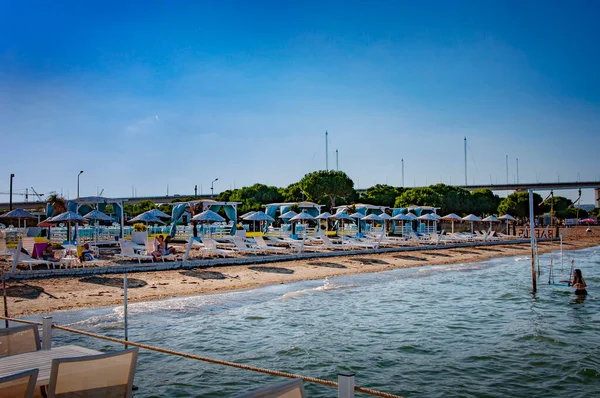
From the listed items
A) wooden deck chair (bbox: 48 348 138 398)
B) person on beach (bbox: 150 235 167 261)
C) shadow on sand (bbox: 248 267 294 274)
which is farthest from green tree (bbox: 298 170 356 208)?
wooden deck chair (bbox: 48 348 138 398)

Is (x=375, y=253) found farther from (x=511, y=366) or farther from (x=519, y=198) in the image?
(x=519, y=198)

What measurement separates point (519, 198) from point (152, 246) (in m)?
65.1

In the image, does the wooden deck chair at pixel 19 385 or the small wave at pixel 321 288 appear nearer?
the wooden deck chair at pixel 19 385

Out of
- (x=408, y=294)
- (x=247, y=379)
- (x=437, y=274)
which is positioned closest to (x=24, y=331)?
(x=247, y=379)

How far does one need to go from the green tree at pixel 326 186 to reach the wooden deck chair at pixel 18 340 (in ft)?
181

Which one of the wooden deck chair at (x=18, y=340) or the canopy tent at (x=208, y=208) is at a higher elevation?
the canopy tent at (x=208, y=208)

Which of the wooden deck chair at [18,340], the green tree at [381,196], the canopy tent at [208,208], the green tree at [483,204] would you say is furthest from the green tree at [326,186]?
the wooden deck chair at [18,340]

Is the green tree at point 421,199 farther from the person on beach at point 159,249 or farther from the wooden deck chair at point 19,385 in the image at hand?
the wooden deck chair at point 19,385

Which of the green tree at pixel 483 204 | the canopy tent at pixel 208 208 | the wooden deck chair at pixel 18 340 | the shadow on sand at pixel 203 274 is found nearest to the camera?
the wooden deck chair at pixel 18 340

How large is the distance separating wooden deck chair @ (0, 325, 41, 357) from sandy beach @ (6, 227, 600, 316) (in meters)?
6.54

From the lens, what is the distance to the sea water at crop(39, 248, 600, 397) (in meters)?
7.98

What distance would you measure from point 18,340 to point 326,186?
5584 centimetres

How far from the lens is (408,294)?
16.0 meters

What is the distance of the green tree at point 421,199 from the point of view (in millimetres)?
63281
